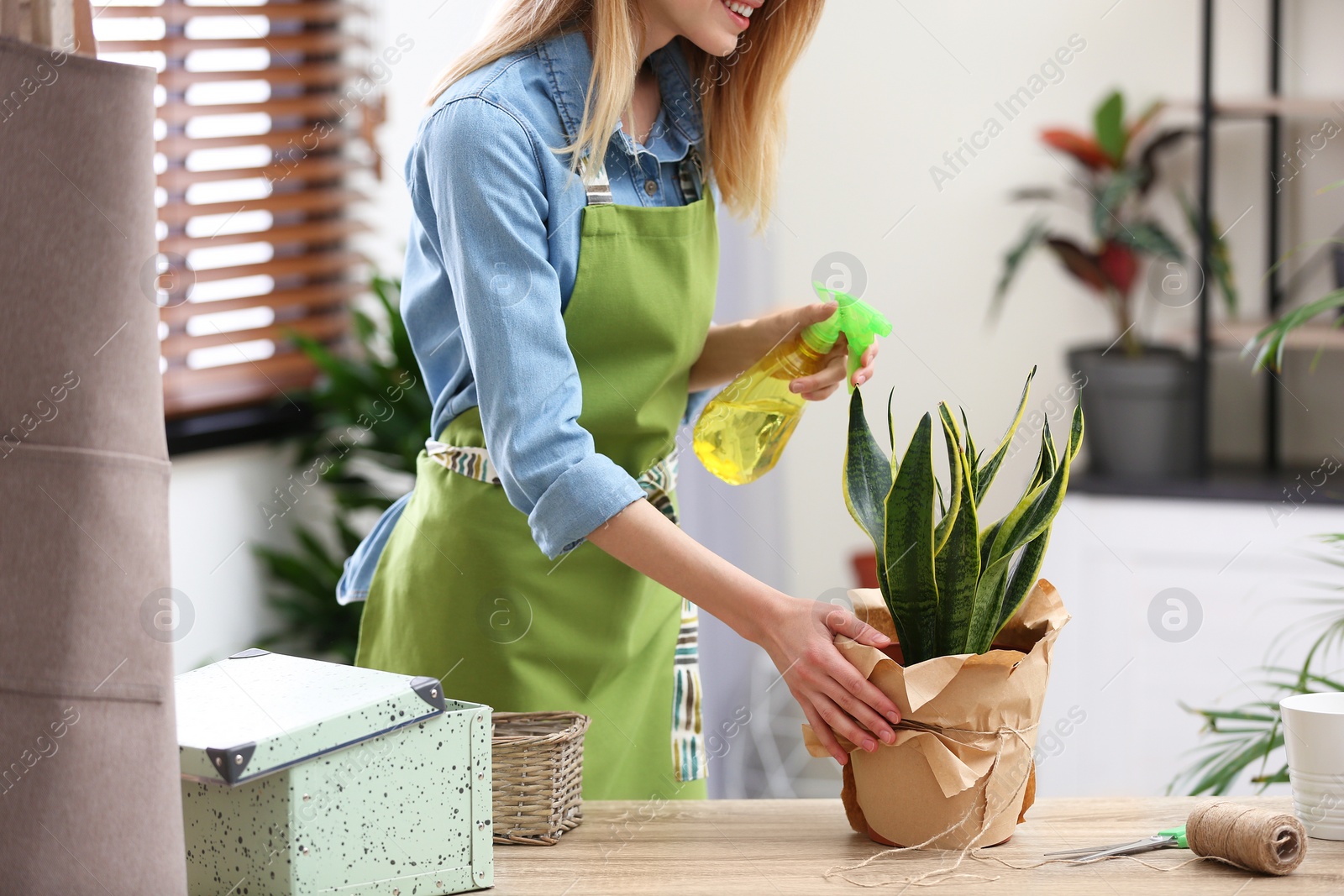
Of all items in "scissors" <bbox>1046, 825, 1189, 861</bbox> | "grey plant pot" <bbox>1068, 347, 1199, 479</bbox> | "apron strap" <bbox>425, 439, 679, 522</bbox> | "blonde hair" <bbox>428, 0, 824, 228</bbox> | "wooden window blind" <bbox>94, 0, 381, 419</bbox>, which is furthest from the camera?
"grey plant pot" <bbox>1068, 347, 1199, 479</bbox>

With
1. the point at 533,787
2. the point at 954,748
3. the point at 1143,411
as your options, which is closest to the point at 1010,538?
the point at 954,748

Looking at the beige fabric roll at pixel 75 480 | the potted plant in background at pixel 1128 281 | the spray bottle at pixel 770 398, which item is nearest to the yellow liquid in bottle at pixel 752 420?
the spray bottle at pixel 770 398

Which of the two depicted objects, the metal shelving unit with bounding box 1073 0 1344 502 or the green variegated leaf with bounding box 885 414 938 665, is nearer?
the green variegated leaf with bounding box 885 414 938 665

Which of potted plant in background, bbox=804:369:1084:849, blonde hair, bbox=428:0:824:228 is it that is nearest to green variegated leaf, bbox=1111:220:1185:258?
blonde hair, bbox=428:0:824:228

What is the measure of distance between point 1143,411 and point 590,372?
5.97 feet

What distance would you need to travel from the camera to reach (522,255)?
1037 mm

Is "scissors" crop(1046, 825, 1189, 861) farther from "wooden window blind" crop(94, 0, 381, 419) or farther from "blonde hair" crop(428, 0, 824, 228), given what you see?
"wooden window blind" crop(94, 0, 381, 419)

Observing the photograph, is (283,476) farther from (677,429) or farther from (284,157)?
(677,429)

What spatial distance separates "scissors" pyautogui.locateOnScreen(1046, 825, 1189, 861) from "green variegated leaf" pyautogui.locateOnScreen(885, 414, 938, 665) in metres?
0.17

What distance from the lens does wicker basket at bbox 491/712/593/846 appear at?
3.04 feet

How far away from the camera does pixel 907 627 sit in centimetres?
93

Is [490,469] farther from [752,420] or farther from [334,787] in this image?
[334,787]

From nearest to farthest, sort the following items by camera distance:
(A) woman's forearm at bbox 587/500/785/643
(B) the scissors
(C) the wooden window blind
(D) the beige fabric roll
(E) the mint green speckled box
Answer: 1. (D) the beige fabric roll
2. (E) the mint green speckled box
3. (B) the scissors
4. (A) woman's forearm at bbox 587/500/785/643
5. (C) the wooden window blind

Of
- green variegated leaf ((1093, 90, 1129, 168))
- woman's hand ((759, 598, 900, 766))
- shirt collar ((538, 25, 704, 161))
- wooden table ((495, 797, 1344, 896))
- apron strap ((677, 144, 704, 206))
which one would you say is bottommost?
wooden table ((495, 797, 1344, 896))
